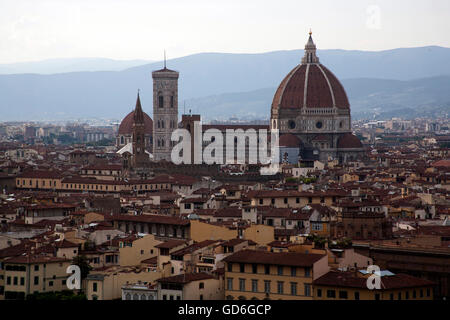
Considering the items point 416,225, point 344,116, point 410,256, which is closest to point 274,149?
point 344,116

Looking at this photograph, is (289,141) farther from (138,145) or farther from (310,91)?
(138,145)

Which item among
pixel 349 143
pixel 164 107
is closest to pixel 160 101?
pixel 164 107

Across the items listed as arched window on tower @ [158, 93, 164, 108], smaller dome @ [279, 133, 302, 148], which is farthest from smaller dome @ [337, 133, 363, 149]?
arched window on tower @ [158, 93, 164, 108]

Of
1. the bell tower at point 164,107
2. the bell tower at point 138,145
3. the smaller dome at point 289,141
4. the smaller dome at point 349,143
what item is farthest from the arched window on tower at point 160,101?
the bell tower at point 138,145

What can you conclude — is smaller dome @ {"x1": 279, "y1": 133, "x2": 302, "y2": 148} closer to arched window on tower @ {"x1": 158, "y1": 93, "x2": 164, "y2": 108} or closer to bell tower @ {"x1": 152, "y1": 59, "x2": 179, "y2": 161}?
bell tower @ {"x1": 152, "y1": 59, "x2": 179, "y2": 161}

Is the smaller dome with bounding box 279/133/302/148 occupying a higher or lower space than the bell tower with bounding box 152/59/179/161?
A: lower

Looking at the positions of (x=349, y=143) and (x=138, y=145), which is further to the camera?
(x=349, y=143)
